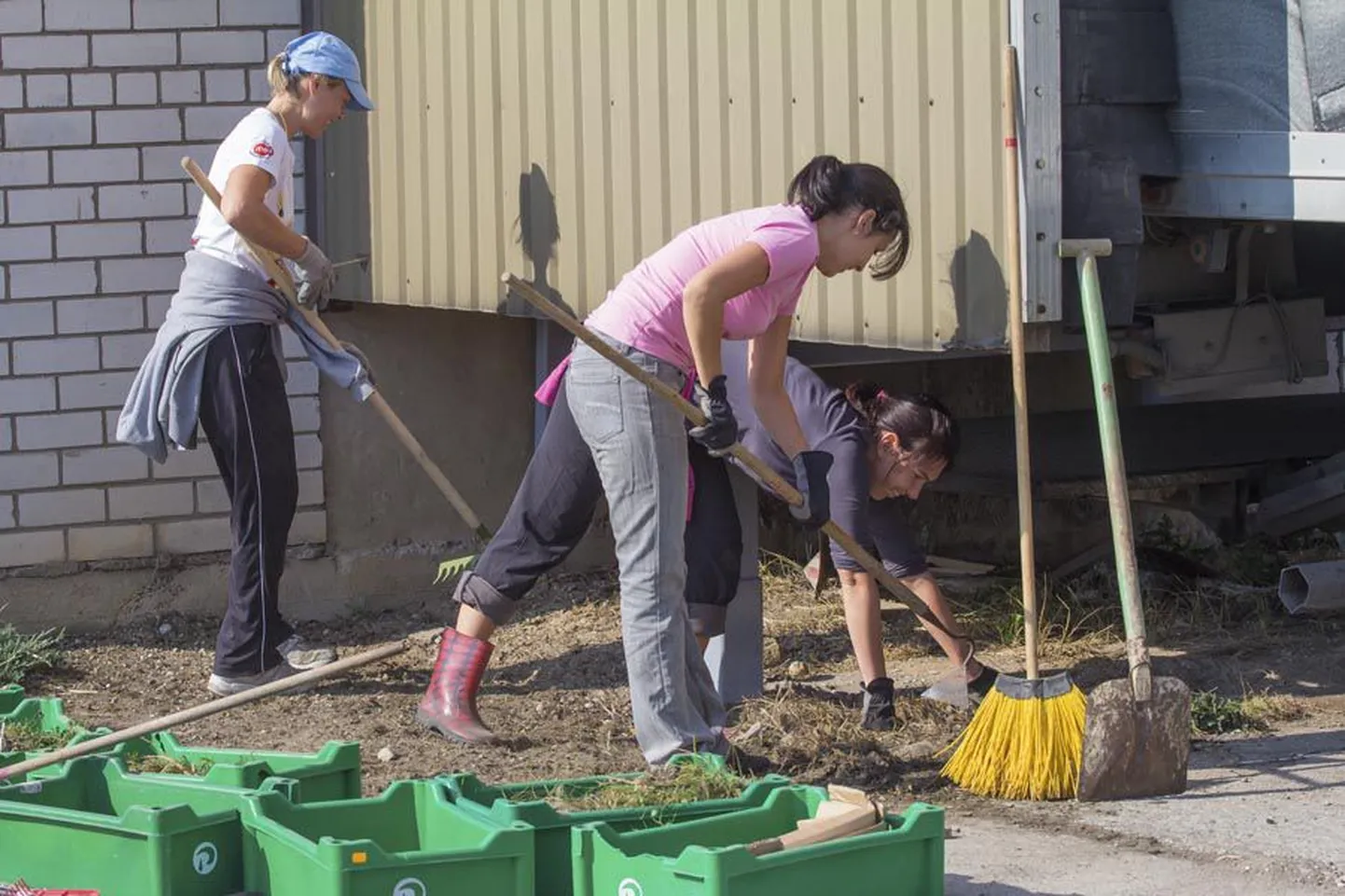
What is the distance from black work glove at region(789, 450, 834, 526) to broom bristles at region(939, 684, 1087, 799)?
65cm

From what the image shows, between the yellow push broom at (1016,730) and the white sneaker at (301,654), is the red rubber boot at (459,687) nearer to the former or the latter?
the white sneaker at (301,654)

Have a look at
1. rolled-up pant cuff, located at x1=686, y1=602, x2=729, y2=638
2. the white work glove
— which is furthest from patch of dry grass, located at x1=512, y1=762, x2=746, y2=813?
the white work glove

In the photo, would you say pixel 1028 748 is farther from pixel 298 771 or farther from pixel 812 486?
pixel 298 771

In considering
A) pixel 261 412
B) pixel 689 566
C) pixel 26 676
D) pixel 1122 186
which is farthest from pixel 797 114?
pixel 26 676

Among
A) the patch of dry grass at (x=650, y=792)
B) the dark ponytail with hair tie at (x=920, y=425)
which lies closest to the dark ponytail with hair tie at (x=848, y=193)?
the dark ponytail with hair tie at (x=920, y=425)

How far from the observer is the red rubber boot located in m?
5.52

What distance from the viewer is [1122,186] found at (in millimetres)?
5391

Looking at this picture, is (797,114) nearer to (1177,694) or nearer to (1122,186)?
(1122,186)

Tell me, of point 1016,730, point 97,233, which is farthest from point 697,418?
point 97,233

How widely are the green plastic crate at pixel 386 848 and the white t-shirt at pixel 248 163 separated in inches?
97.5

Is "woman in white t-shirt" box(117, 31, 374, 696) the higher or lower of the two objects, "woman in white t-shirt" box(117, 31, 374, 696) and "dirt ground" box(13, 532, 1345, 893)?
the higher

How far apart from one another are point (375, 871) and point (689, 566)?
2000mm

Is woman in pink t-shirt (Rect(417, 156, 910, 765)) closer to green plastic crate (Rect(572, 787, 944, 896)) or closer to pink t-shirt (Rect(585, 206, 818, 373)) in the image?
pink t-shirt (Rect(585, 206, 818, 373))

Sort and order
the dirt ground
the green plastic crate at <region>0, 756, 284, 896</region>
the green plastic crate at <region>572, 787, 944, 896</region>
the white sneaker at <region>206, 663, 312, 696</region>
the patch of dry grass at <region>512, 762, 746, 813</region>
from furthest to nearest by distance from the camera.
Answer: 1. the white sneaker at <region>206, 663, 312, 696</region>
2. the dirt ground
3. the patch of dry grass at <region>512, 762, 746, 813</region>
4. the green plastic crate at <region>0, 756, 284, 896</region>
5. the green plastic crate at <region>572, 787, 944, 896</region>
